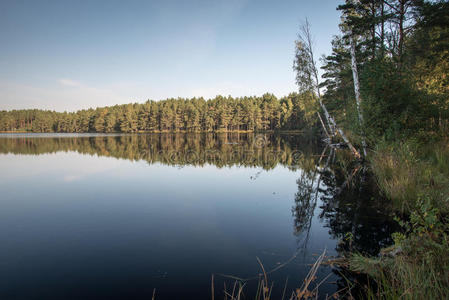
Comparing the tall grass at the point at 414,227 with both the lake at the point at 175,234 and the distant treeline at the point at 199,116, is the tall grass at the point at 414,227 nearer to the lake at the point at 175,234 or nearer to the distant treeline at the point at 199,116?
the lake at the point at 175,234

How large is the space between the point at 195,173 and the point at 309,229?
33.4 feet

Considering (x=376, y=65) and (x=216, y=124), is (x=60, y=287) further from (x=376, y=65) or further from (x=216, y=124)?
(x=216, y=124)

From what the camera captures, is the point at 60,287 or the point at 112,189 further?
the point at 112,189

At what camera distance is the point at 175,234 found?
21.8 feet

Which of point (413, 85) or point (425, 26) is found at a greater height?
point (425, 26)

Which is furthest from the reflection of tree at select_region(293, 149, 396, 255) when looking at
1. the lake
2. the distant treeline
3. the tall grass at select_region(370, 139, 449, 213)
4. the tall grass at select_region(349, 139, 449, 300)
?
the distant treeline

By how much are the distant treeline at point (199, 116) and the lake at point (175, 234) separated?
291 feet

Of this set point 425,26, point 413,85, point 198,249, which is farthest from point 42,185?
point 425,26

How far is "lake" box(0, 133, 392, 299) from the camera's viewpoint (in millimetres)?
4438

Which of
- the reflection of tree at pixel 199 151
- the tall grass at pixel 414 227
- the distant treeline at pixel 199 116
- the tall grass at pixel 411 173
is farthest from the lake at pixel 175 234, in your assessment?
the distant treeline at pixel 199 116

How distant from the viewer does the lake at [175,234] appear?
4438mm

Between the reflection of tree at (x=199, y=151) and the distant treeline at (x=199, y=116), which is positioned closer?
the reflection of tree at (x=199, y=151)

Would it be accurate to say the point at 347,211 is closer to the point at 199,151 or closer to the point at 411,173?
the point at 411,173

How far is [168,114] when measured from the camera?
108625 millimetres
